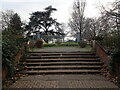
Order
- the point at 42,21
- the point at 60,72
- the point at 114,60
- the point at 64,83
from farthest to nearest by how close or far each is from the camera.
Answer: the point at 42,21 < the point at 60,72 < the point at 114,60 < the point at 64,83

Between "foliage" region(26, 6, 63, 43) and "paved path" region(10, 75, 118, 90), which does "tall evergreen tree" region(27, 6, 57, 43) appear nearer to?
"foliage" region(26, 6, 63, 43)

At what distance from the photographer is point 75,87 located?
4.62 meters

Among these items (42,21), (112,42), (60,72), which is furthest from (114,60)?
(42,21)

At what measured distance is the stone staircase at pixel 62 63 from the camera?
251 inches

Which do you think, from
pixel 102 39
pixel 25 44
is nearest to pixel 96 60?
pixel 102 39

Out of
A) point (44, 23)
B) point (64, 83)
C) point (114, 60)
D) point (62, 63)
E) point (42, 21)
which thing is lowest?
point (64, 83)

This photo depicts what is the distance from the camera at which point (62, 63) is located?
7172 millimetres

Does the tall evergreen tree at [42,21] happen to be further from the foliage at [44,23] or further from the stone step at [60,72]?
the stone step at [60,72]

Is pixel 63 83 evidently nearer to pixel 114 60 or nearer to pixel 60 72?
pixel 60 72

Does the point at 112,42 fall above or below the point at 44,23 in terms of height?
below

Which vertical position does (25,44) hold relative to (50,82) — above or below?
above

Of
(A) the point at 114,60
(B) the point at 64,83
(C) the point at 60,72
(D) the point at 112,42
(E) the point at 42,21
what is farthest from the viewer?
(E) the point at 42,21

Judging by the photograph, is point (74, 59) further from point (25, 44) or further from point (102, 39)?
point (25, 44)

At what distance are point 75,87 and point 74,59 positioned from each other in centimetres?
310
